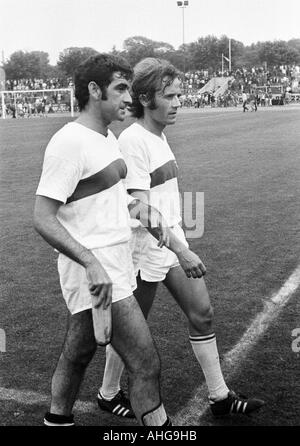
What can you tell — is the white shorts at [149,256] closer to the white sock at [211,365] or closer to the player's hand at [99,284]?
the white sock at [211,365]

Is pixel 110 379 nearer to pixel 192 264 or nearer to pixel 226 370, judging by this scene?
pixel 226 370

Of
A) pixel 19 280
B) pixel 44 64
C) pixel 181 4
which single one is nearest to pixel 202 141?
pixel 19 280

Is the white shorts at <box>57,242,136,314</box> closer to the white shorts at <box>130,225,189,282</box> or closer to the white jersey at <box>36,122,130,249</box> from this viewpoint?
the white jersey at <box>36,122,130,249</box>

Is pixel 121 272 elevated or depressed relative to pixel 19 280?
elevated

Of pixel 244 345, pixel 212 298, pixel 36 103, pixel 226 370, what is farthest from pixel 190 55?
pixel 226 370

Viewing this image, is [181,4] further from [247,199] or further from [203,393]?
[203,393]

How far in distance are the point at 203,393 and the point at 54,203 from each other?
70.7 inches

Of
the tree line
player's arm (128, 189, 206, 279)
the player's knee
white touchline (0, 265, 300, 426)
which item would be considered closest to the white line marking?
white touchline (0, 265, 300, 426)

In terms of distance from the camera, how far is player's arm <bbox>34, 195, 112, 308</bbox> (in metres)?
2.79

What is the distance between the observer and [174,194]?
12.4 feet

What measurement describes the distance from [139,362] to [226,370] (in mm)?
1552

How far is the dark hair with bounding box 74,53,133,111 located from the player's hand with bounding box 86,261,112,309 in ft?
2.75

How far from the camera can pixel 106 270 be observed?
9.75 feet

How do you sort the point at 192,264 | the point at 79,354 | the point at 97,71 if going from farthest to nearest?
the point at 192,264 → the point at 79,354 → the point at 97,71
